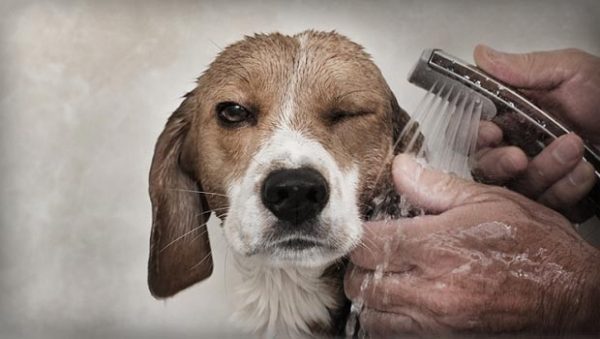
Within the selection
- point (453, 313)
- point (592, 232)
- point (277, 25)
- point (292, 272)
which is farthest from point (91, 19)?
point (592, 232)

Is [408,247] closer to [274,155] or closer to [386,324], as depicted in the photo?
[386,324]

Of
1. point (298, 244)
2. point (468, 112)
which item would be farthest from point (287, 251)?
point (468, 112)

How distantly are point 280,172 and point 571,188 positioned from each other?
1.82ft

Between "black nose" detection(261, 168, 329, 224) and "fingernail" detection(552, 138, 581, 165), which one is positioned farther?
"fingernail" detection(552, 138, 581, 165)

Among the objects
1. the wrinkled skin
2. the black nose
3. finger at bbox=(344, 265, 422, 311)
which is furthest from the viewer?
the wrinkled skin

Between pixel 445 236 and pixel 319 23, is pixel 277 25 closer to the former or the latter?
pixel 319 23

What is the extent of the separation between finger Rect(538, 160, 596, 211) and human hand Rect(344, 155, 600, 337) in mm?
52

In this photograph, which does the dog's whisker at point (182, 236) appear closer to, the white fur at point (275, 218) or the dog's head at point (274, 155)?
the dog's head at point (274, 155)

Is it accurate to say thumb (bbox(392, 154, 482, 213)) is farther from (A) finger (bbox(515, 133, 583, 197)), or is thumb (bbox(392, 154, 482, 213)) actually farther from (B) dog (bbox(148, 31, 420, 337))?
(A) finger (bbox(515, 133, 583, 197))

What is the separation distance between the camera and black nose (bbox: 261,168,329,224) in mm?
1230

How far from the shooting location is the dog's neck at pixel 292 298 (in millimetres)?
1408

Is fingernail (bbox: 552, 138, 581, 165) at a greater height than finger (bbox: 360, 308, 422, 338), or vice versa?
fingernail (bbox: 552, 138, 581, 165)

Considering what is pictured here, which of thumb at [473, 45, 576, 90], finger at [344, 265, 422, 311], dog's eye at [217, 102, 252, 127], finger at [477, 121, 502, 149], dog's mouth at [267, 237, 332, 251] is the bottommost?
finger at [344, 265, 422, 311]

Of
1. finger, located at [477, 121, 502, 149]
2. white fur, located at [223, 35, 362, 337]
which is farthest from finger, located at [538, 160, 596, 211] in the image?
white fur, located at [223, 35, 362, 337]
